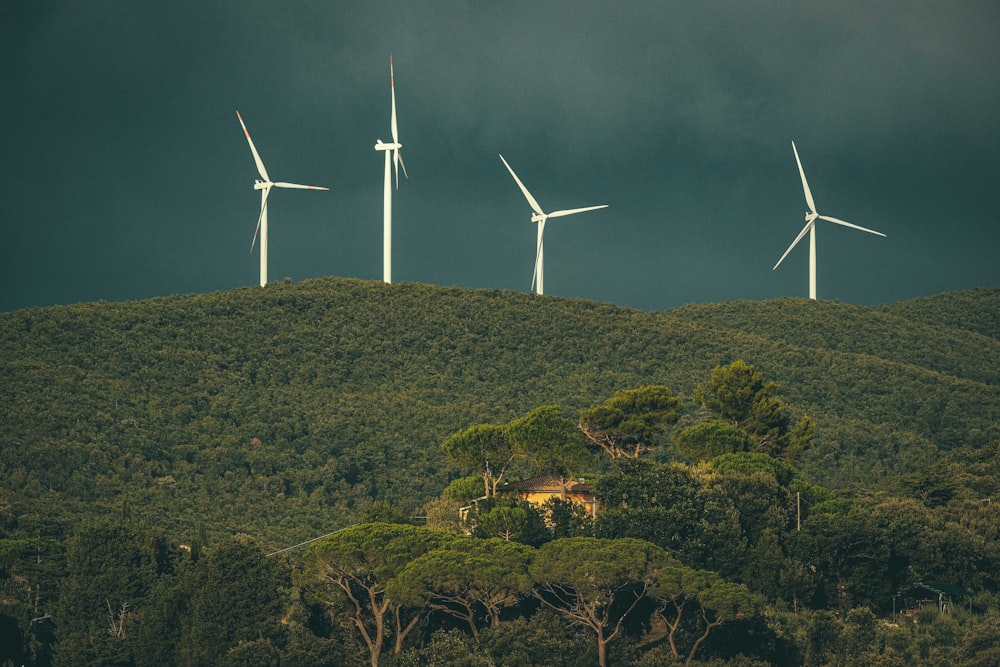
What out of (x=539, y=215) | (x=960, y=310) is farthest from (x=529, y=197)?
(x=960, y=310)

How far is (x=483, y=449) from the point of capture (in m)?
77.0

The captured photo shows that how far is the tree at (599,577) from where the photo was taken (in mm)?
63781

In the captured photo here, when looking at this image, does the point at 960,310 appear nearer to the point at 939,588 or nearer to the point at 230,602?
the point at 939,588

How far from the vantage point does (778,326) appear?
16162 centimetres

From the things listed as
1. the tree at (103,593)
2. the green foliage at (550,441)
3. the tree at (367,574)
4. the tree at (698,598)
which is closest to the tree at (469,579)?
the tree at (367,574)

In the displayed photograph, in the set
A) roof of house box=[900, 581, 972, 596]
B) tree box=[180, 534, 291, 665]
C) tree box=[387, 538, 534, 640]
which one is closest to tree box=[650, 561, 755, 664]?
tree box=[387, 538, 534, 640]

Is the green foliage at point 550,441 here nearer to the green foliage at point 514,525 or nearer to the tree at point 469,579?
the green foliage at point 514,525

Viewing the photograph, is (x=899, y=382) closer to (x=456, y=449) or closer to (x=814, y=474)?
(x=814, y=474)

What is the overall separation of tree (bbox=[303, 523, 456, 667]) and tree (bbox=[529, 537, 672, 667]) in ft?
17.3

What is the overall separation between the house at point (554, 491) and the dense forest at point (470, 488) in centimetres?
80

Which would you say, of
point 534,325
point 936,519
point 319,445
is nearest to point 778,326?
point 534,325

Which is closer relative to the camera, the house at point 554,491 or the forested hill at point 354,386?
the house at point 554,491

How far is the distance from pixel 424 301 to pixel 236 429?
110 ft

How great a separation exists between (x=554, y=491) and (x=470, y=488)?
187 inches
